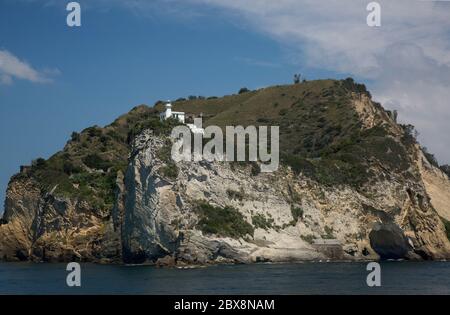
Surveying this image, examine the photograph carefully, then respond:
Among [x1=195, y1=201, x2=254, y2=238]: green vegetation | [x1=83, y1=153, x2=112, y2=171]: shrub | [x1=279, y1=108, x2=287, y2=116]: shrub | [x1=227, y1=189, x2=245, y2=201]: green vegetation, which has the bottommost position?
[x1=195, y1=201, x2=254, y2=238]: green vegetation

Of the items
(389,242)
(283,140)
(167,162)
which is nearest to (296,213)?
(389,242)

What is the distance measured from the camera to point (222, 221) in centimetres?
5966

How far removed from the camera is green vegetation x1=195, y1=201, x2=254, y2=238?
58062 mm

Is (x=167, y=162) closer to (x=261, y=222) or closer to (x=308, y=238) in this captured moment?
(x=261, y=222)

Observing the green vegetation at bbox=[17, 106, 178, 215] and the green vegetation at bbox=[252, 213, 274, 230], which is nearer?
the green vegetation at bbox=[252, 213, 274, 230]

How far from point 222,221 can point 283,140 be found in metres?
40.8

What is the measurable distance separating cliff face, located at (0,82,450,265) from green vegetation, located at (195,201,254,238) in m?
0.11

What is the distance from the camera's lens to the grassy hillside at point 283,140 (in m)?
72.1

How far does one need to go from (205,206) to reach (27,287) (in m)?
19.6

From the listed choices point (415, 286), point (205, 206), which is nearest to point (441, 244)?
point (205, 206)

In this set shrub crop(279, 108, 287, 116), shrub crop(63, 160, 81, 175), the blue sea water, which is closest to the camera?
the blue sea water

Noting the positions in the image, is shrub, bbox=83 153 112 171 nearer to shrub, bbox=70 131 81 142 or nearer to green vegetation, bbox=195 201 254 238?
shrub, bbox=70 131 81 142

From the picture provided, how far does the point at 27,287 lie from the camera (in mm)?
43156

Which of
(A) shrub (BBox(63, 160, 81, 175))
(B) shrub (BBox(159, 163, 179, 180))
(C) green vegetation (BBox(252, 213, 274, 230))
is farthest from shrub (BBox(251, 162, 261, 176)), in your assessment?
(A) shrub (BBox(63, 160, 81, 175))
